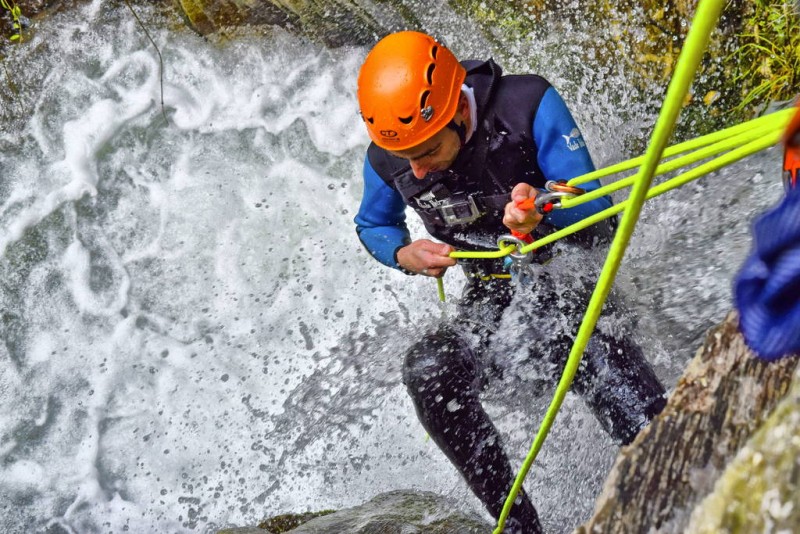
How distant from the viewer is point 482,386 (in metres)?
2.92

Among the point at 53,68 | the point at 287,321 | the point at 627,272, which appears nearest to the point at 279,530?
the point at 287,321

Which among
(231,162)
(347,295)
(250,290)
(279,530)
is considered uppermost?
(231,162)

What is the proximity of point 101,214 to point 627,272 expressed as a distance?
12.0 feet

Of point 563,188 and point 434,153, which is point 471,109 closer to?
point 434,153

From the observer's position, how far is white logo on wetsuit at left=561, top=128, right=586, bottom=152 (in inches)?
101

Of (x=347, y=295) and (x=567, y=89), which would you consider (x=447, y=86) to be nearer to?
(x=567, y=89)

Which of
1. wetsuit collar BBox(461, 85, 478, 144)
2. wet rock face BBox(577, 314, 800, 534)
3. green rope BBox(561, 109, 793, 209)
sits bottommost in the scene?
wet rock face BBox(577, 314, 800, 534)

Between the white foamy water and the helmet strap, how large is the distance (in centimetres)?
137

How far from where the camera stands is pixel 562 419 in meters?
3.30

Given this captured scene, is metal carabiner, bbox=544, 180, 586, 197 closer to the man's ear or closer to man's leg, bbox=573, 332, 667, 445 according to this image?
the man's ear

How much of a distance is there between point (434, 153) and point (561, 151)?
47cm

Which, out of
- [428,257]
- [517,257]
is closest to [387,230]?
[428,257]

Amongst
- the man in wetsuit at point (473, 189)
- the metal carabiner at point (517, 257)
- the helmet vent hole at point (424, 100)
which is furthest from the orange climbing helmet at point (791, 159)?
the helmet vent hole at point (424, 100)

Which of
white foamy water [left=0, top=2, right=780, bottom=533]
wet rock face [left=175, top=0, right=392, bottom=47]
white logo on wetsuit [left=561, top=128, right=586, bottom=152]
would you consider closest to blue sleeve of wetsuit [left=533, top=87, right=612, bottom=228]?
white logo on wetsuit [left=561, top=128, right=586, bottom=152]
